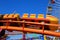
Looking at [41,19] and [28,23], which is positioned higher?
[41,19]

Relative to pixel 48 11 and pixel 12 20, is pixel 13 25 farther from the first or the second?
pixel 48 11

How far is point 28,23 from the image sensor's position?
5.38m

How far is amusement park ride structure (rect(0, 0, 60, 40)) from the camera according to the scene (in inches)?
206

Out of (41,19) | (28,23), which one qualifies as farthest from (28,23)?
(41,19)

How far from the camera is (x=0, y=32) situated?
5.50 meters

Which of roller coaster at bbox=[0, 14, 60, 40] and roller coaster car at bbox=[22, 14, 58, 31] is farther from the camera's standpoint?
roller coaster car at bbox=[22, 14, 58, 31]

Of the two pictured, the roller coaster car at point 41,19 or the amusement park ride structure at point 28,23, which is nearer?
the amusement park ride structure at point 28,23

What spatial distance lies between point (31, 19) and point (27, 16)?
7.2 inches

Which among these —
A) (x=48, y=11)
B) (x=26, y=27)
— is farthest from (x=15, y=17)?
(x=48, y=11)

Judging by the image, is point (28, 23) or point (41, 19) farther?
point (41, 19)

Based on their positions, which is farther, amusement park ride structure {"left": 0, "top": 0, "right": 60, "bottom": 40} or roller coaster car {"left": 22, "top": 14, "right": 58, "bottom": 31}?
roller coaster car {"left": 22, "top": 14, "right": 58, "bottom": 31}

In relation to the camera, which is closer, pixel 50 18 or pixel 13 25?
pixel 50 18

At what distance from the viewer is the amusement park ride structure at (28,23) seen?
5.22m

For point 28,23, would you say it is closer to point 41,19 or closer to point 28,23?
point 28,23
